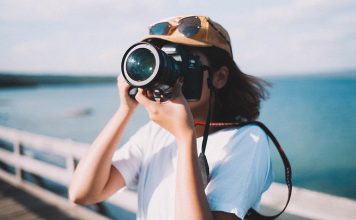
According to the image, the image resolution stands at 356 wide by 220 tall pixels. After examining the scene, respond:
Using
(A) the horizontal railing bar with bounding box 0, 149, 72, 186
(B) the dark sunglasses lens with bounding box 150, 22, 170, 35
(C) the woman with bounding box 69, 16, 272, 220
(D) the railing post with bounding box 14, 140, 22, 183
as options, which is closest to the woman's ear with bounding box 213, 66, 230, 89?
(C) the woman with bounding box 69, 16, 272, 220

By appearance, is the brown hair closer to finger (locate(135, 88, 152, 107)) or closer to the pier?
finger (locate(135, 88, 152, 107))

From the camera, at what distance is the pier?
1.44m

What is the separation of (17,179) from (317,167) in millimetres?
13353

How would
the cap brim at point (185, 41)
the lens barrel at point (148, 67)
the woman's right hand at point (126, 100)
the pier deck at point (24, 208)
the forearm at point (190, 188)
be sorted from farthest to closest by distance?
1. the pier deck at point (24, 208)
2. the woman's right hand at point (126, 100)
3. the cap brim at point (185, 41)
4. the lens barrel at point (148, 67)
5. the forearm at point (190, 188)

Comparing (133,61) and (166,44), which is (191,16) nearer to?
(166,44)

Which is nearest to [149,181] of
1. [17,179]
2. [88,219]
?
[88,219]

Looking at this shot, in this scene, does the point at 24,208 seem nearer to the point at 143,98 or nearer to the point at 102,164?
the point at 102,164

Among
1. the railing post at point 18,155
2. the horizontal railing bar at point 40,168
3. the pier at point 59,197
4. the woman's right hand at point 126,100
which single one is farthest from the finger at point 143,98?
the railing post at point 18,155

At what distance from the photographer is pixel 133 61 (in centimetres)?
111

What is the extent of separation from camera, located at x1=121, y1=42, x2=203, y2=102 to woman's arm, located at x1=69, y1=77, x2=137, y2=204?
20cm

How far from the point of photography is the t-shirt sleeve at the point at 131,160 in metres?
1.34

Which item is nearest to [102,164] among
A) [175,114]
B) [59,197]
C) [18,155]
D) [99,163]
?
[99,163]

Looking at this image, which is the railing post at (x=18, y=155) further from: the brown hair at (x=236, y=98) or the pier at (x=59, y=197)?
the brown hair at (x=236, y=98)

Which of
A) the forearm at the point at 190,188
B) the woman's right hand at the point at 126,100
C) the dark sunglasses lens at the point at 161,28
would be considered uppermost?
the dark sunglasses lens at the point at 161,28
